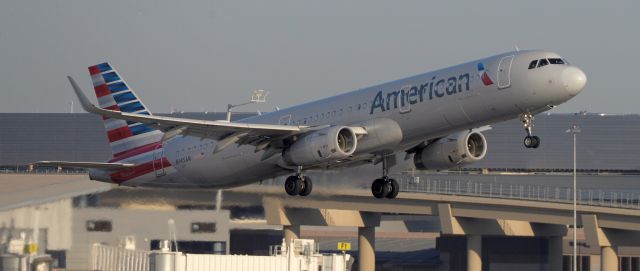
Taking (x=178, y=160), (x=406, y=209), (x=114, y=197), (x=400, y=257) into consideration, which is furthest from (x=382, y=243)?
(x=114, y=197)

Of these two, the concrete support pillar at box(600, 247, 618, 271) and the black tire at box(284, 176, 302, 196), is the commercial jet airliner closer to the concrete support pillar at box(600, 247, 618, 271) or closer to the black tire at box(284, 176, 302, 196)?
the black tire at box(284, 176, 302, 196)

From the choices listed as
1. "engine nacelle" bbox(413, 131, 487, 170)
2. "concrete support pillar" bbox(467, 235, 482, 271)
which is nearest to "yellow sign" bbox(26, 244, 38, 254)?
"engine nacelle" bbox(413, 131, 487, 170)

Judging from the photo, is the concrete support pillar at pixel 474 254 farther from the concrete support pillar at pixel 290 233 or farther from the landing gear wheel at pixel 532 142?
the landing gear wheel at pixel 532 142

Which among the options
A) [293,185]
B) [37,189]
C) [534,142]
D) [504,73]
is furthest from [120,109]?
[534,142]

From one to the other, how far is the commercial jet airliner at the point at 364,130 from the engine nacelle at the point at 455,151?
0.14 ft

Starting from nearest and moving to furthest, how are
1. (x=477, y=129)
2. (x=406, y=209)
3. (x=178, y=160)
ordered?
1. (x=477, y=129)
2. (x=178, y=160)
3. (x=406, y=209)

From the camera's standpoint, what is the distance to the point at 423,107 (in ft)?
166

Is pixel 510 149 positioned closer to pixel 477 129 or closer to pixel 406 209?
pixel 406 209

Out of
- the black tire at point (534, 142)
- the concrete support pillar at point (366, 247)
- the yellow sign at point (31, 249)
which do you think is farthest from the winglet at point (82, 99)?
the concrete support pillar at point (366, 247)

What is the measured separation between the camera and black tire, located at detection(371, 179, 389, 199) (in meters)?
57.5

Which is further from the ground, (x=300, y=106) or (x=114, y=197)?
(x=300, y=106)

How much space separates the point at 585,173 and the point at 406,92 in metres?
102

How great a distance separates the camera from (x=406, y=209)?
91.6 meters

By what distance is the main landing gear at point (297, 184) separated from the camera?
55438mm
